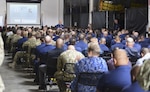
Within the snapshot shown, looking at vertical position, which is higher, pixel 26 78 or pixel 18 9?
pixel 18 9

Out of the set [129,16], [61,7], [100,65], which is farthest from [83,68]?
[61,7]

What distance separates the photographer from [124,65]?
14.1ft

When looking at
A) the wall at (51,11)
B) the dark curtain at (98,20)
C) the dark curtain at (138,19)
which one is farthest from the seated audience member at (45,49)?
the wall at (51,11)

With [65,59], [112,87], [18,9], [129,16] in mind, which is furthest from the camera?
[18,9]

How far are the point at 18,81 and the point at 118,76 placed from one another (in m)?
6.59

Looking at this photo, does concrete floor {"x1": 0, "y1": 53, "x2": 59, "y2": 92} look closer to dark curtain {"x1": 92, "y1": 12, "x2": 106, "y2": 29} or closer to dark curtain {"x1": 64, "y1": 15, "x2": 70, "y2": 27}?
dark curtain {"x1": 92, "y1": 12, "x2": 106, "y2": 29}

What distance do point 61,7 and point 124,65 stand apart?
24481mm

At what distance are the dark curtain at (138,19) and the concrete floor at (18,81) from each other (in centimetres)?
548

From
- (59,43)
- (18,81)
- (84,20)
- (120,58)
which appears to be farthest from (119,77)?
(84,20)

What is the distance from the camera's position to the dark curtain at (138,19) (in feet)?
50.6

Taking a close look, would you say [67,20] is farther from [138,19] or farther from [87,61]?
[87,61]

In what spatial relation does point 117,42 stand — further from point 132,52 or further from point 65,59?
point 65,59

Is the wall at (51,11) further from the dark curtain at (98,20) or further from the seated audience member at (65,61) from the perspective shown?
the seated audience member at (65,61)

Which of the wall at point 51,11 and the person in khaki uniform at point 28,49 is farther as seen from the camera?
the wall at point 51,11
